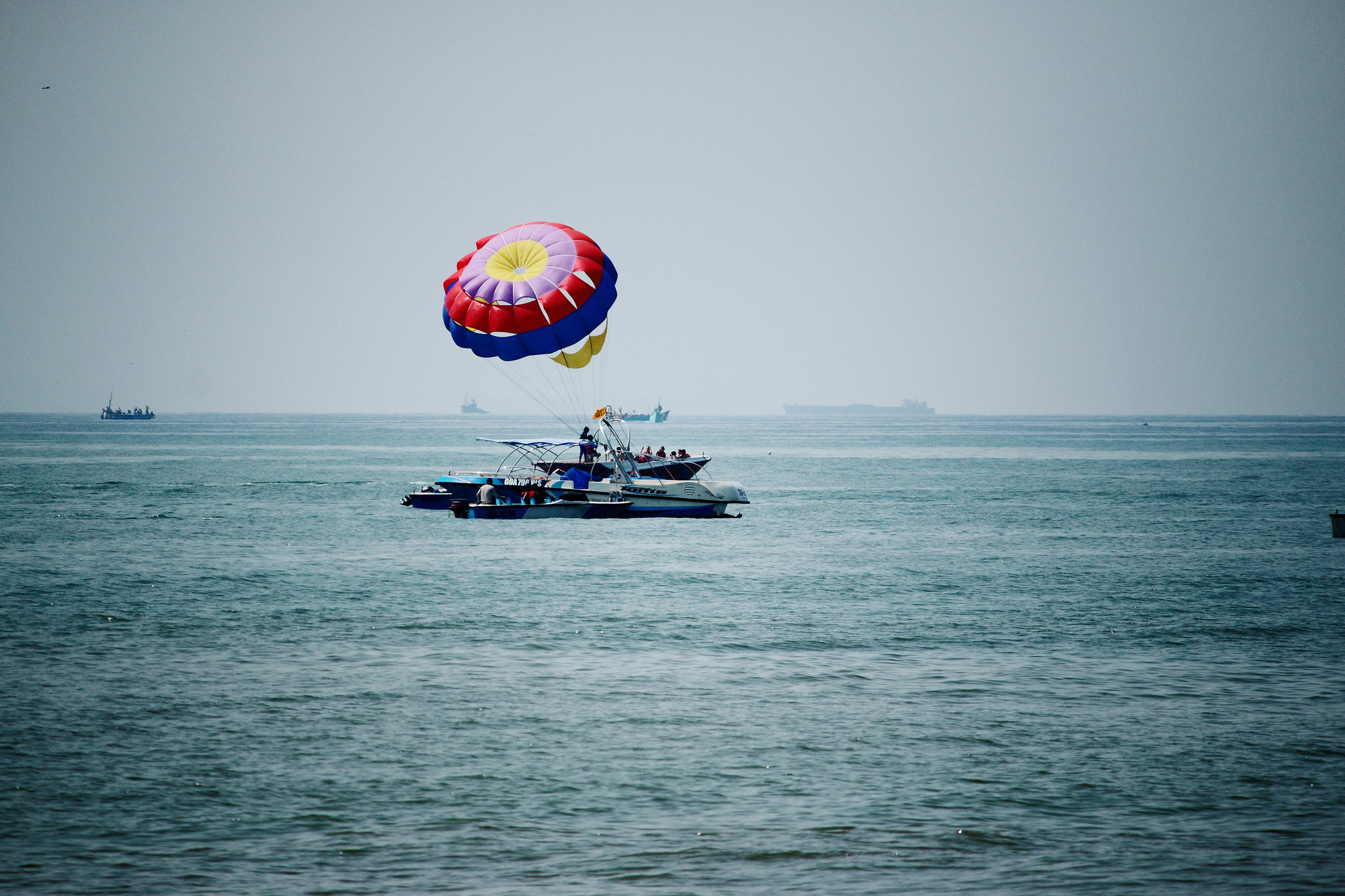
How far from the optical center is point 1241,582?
4725 cm

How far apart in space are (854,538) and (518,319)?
78.5 feet

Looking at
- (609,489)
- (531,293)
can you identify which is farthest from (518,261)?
(609,489)

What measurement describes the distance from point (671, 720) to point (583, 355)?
42546 mm

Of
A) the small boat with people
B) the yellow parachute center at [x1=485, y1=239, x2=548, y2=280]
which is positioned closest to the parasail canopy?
the yellow parachute center at [x1=485, y1=239, x2=548, y2=280]

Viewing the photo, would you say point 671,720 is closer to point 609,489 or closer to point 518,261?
point 518,261

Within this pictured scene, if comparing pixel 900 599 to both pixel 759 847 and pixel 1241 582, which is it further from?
pixel 759 847

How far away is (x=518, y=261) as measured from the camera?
61.2 metres

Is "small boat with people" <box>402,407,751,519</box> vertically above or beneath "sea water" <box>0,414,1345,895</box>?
above

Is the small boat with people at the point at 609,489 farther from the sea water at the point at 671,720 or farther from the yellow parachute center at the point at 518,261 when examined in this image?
the yellow parachute center at the point at 518,261

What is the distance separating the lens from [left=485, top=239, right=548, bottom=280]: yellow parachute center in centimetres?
6028

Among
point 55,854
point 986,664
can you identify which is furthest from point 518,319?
point 55,854

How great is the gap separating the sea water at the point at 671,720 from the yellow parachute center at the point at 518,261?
49.6 ft

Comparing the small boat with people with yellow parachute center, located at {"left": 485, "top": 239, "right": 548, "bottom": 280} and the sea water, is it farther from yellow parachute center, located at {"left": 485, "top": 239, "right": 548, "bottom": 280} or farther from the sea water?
yellow parachute center, located at {"left": 485, "top": 239, "right": 548, "bottom": 280}

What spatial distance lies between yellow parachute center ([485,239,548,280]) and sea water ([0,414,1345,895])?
595 inches
